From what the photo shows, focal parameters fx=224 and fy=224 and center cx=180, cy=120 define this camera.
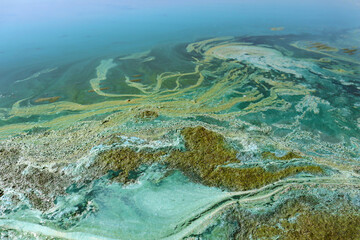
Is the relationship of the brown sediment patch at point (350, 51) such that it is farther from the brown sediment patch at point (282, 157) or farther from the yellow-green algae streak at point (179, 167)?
the brown sediment patch at point (282, 157)

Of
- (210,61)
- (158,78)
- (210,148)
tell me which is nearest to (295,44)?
(210,61)

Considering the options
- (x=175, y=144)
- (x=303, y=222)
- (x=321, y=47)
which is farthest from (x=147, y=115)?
(x=321, y=47)

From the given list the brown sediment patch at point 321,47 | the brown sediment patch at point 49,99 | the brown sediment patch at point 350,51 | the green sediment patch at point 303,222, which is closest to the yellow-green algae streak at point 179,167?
the green sediment patch at point 303,222

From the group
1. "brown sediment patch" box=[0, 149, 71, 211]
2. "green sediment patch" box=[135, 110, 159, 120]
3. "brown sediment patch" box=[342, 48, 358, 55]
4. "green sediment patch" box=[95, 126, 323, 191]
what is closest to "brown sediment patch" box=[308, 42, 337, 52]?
"brown sediment patch" box=[342, 48, 358, 55]

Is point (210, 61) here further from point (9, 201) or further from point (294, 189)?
point (9, 201)

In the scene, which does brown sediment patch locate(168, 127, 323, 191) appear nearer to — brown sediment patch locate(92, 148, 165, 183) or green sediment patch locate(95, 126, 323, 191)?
green sediment patch locate(95, 126, 323, 191)

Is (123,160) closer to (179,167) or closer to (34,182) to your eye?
(179,167)
